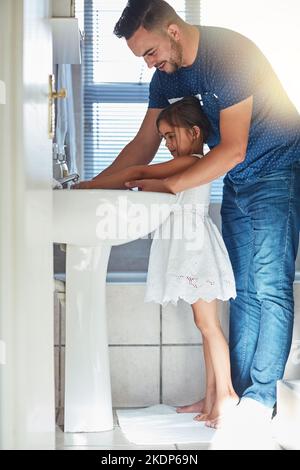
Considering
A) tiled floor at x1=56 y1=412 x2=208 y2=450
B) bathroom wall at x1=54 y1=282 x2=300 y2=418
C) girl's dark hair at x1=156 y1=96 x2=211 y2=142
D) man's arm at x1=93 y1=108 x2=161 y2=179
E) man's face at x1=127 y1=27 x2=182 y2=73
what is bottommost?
tiled floor at x1=56 y1=412 x2=208 y2=450

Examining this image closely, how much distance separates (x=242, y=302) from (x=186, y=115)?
21.9 inches

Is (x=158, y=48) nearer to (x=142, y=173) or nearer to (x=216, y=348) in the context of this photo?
(x=142, y=173)

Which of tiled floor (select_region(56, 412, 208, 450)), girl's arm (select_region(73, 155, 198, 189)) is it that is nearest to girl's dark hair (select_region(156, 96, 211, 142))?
girl's arm (select_region(73, 155, 198, 189))

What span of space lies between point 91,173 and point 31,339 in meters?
1.65

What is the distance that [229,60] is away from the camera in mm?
2105

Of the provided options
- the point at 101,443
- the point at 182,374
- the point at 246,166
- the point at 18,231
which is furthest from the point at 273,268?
the point at 18,231

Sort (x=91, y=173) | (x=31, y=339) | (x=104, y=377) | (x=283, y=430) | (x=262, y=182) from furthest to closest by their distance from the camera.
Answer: (x=91, y=173) < (x=262, y=182) < (x=104, y=377) < (x=283, y=430) < (x=31, y=339)

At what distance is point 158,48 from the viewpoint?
2180 millimetres

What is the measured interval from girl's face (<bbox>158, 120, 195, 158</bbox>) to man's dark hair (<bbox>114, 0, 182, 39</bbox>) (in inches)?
11.1

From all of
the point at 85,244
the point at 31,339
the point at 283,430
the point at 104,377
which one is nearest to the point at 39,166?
the point at 31,339

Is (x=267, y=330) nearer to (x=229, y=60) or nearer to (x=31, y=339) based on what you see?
(x=229, y=60)

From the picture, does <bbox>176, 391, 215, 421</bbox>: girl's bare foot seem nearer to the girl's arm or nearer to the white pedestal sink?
the white pedestal sink

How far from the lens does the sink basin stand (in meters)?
1.75

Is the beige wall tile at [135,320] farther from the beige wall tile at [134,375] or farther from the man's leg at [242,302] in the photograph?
the man's leg at [242,302]
